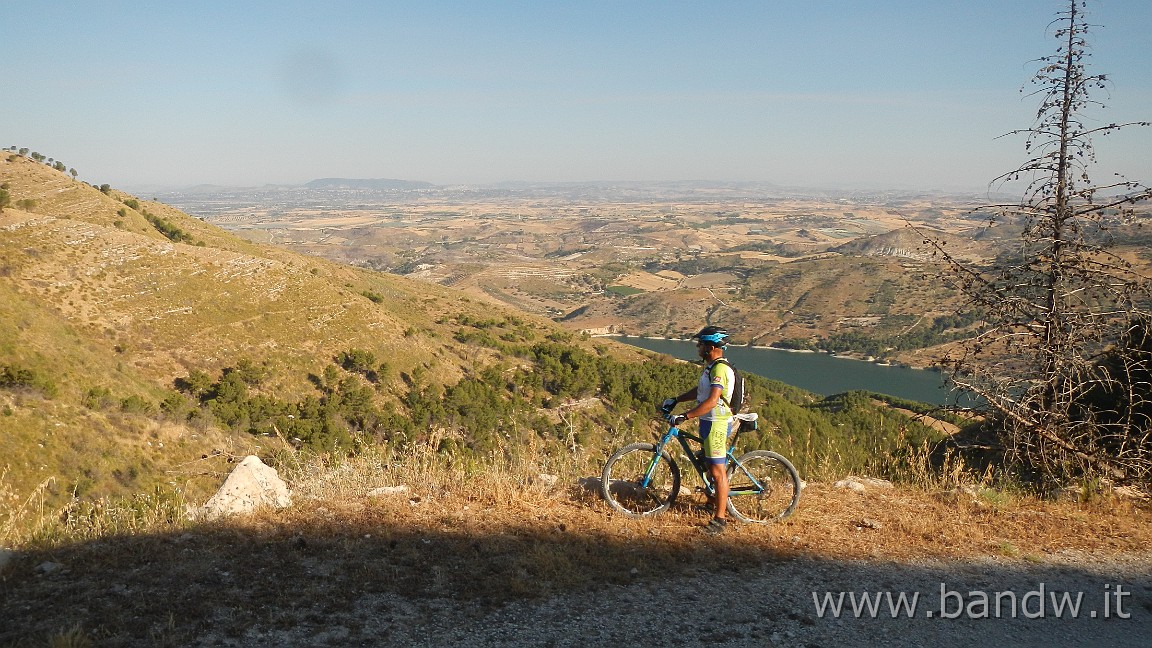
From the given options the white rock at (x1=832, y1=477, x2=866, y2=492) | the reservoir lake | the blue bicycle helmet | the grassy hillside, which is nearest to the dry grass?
the white rock at (x1=832, y1=477, x2=866, y2=492)

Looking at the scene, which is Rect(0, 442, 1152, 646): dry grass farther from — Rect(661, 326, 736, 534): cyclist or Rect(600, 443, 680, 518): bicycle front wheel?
Rect(661, 326, 736, 534): cyclist

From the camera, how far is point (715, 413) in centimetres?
619

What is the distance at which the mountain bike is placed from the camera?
257 inches

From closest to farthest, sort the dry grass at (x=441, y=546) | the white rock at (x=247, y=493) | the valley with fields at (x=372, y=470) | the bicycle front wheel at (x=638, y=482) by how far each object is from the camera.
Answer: the dry grass at (x=441, y=546), the valley with fields at (x=372, y=470), the white rock at (x=247, y=493), the bicycle front wheel at (x=638, y=482)

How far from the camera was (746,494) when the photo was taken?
6.56 m

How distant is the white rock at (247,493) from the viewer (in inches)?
250

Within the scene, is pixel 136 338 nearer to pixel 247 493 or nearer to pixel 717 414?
pixel 247 493

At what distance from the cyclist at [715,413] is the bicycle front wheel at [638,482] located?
0.46 m

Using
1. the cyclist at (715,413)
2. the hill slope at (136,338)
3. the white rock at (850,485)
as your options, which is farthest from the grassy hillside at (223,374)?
the cyclist at (715,413)

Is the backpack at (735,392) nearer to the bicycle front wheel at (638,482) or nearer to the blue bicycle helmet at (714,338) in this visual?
the blue bicycle helmet at (714,338)

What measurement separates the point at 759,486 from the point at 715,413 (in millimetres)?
1016

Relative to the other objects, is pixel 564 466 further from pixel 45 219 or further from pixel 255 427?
pixel 45 219

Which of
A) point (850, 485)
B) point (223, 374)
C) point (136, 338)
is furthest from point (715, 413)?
point (136, 338)

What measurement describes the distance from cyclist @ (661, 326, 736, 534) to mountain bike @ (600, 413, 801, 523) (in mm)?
138
